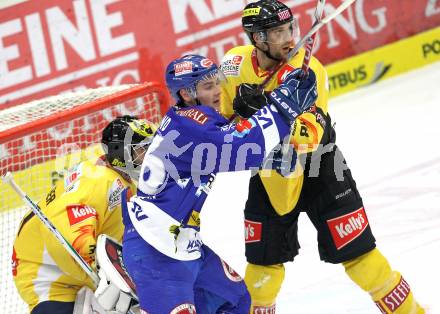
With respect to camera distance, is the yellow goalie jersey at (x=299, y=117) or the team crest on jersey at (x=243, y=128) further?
the yellow goalie jersey at (x=299, y=117)

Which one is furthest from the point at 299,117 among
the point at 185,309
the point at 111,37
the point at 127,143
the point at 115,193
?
the point at 111,37

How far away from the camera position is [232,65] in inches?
170

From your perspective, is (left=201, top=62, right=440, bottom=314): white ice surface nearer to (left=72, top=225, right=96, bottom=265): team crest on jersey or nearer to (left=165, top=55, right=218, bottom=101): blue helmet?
(left=72, top=225, right=96, bottom=265): team crest on jersey

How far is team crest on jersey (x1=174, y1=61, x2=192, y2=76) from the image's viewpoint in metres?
3.70

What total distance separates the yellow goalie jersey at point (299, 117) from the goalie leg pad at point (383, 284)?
0.40m

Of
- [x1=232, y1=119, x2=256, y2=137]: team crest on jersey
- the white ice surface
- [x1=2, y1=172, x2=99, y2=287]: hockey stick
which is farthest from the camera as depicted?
the white ice surface

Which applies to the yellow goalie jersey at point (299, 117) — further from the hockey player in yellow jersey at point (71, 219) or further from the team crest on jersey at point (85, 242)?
the team crest on jersey at point (85, 242)

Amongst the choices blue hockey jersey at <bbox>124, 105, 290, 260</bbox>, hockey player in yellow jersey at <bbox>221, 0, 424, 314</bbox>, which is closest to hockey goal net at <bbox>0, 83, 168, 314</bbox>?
hockey player in yellow jersey at <bbox>221, 0, 424, 314</bbox>

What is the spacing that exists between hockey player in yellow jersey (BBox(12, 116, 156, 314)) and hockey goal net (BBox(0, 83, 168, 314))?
863 mm

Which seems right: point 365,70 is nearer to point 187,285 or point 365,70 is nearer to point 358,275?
point 358,275

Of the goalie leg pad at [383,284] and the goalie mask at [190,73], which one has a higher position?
the goalie mask at [190,73]

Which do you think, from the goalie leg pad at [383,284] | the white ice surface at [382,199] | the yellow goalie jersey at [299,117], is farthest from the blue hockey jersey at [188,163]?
the white ice surface at [382,199]

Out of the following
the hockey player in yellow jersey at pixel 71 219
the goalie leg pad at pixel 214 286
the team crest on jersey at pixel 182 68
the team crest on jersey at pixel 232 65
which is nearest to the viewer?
the team crest on jersey at pixel 182 68

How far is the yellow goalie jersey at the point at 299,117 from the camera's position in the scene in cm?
408
